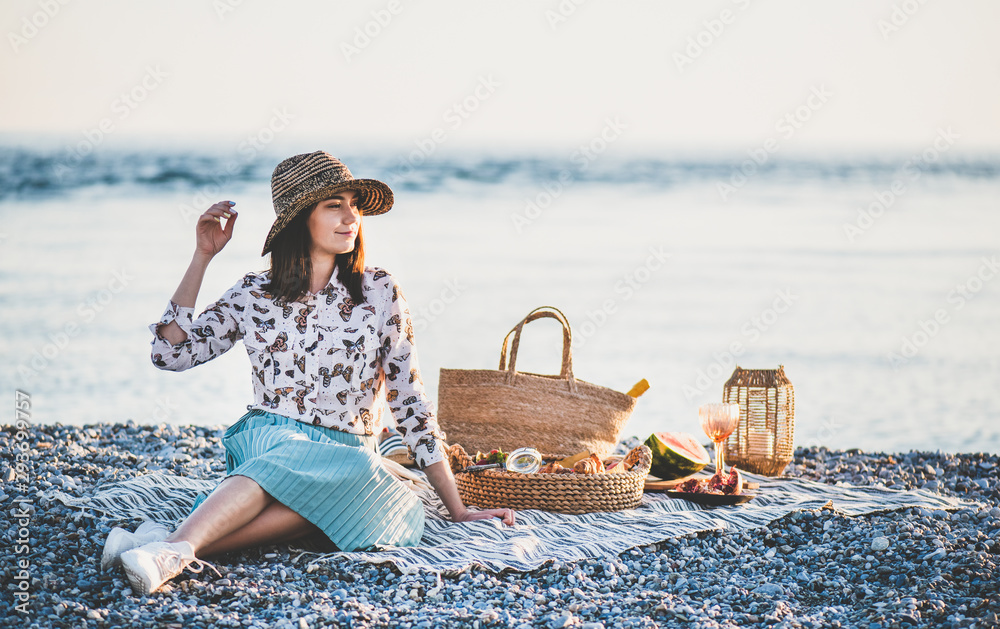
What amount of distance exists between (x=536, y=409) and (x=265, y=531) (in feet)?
6.59

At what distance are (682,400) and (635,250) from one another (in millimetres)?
8613

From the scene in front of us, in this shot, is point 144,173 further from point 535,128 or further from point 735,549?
point 735,549

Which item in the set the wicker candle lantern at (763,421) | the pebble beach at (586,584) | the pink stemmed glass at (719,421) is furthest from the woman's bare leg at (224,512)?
the wicker candle lantern at (763,421)

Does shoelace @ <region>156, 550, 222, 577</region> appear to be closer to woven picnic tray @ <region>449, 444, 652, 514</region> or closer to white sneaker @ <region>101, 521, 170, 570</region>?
white sneaker @ <region>101, 521, 170, 570</region>

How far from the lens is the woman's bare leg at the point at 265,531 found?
367cm

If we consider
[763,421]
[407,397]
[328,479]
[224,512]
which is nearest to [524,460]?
[407,397]

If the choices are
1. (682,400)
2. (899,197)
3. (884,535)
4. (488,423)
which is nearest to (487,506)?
(488,423)

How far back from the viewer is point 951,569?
12.0 feet

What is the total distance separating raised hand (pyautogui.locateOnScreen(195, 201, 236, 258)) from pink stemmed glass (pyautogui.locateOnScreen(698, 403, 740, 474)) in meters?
2.64

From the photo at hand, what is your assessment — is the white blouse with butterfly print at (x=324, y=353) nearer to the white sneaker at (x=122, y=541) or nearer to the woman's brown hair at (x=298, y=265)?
the woman's brown hair at (x=298, y=265)

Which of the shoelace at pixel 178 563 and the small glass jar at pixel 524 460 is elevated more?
the small glass jar at pixel 524 460

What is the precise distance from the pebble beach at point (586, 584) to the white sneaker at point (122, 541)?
6 centimetres

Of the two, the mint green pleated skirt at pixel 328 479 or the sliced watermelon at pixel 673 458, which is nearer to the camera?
the mint green pleated skirt at pixel 328 479

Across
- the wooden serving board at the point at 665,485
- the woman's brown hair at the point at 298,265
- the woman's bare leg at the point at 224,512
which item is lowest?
the woman's bare leg at the point at 224,512
